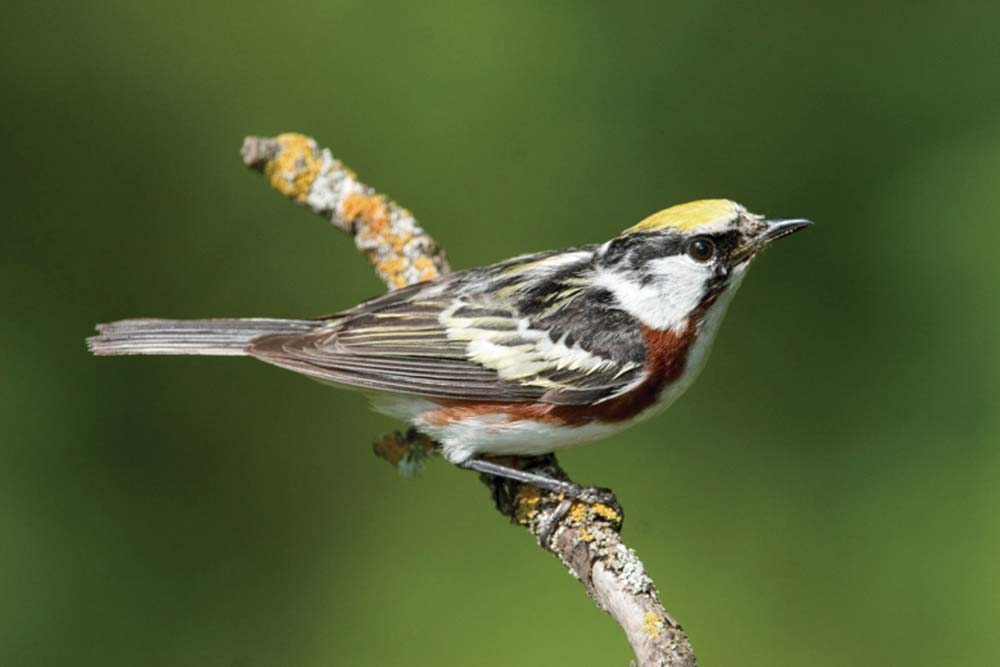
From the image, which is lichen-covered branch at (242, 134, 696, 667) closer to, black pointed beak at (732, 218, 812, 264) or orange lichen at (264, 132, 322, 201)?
orange lichen at (264, 132, 322, 201)

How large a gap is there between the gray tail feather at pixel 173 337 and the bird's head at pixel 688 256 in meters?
1.35

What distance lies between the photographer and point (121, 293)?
548 cm

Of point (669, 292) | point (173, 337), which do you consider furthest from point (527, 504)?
point (173, 337)

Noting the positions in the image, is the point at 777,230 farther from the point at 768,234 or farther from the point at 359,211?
the point at 359,211

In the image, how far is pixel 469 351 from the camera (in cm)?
423

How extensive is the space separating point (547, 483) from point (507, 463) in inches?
11.0

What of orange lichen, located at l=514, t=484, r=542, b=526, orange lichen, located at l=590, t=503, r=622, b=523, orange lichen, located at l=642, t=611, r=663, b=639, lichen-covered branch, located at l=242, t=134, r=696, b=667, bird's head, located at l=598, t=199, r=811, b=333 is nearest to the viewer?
orange lichen, located at l=642, t=611, r=663, b=639

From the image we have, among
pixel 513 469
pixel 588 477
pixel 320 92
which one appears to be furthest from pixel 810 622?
pixel 320 92

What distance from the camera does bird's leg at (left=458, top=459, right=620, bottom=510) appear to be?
399cm

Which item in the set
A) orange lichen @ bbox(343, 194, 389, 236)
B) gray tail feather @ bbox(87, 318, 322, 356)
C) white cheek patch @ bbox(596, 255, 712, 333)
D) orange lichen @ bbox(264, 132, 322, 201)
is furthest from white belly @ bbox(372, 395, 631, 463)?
orange lichen @ bbox(264, 132, 322, 201)

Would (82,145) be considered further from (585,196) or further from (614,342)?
(614,342)

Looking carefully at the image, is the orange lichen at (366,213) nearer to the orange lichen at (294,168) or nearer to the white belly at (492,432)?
the orange lichen at (294,168)

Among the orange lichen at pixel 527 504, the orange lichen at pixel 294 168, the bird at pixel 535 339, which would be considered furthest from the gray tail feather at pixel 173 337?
the orange lichen at pixel 527 504

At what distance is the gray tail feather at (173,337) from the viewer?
432 cm
